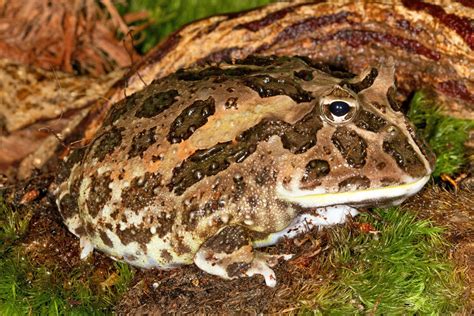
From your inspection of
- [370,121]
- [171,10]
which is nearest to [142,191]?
[370,121]

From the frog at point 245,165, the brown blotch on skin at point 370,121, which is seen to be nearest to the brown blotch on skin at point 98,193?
the frog at point 245,165

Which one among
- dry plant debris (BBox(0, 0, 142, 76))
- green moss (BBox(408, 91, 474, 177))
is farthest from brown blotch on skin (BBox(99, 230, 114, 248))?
dry plant debris (BBox(0, 0, 142, 76))

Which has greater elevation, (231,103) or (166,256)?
(231,103)

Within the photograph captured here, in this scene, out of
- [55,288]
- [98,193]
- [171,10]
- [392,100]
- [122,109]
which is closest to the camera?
[392,100]

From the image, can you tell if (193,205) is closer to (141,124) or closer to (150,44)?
(141,124)

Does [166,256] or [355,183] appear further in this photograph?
[166,256]

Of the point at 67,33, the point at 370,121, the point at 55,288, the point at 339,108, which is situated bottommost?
the point at 55,288

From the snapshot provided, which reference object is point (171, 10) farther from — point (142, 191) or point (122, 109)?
point (142, 191)
